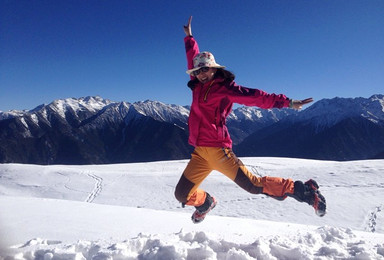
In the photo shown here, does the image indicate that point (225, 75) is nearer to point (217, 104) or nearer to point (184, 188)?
point (217, 104)

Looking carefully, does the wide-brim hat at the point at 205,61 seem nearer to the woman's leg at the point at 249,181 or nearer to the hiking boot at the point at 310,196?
the woman's leg at the point at 249,181

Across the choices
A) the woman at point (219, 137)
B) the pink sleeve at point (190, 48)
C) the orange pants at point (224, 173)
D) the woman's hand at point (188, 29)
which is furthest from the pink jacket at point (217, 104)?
the woman's hand at point (188, 29)

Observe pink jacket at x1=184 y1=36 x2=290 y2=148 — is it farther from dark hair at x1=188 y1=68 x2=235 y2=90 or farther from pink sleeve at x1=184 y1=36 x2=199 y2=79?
pink sleeve at x1=184 y1=36 x2=199 y2=79

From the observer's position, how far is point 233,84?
13.5 ft

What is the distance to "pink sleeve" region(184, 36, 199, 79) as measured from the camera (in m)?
4.98

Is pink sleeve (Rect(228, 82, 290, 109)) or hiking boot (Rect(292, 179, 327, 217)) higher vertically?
pink sleeve (Rect(228, 82, 290, 109))

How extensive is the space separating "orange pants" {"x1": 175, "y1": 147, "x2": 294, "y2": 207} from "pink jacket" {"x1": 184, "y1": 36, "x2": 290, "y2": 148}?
0.15 m

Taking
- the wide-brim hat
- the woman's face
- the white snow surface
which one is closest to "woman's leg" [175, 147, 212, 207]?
the white snow surface

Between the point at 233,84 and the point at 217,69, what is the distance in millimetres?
343

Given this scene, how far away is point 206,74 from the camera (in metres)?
4.18

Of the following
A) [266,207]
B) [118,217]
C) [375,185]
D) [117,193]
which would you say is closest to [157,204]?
[117,193]

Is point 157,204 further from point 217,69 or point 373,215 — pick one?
point 217,69

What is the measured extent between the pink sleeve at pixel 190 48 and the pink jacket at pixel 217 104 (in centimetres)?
86

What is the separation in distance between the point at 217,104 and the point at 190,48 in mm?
1535
